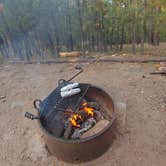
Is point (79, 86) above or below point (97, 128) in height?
above

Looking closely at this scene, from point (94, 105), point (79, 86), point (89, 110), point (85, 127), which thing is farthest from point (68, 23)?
point (85, 127)

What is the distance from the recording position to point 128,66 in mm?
3355

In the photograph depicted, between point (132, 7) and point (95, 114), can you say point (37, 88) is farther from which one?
point (132, 7)

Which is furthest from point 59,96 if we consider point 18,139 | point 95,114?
point 18,139

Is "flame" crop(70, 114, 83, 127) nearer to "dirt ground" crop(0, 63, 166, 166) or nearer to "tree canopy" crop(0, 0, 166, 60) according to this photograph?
"dirt ground" crop(0, 63, 166, 166)

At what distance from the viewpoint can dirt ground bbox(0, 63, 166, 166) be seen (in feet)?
6.31

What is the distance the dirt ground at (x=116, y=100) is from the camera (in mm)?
1923

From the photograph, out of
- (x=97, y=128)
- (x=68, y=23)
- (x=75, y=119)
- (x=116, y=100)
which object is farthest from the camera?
(x=68, y=23)

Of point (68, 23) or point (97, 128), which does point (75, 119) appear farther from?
point (68, 23)

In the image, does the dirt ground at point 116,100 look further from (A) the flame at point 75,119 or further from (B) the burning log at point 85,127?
(A) the flame at point 75,119

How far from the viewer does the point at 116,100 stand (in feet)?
8.42

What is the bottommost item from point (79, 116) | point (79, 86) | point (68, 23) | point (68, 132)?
point (68, 132)

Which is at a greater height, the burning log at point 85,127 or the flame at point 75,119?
the flame at point 75,119

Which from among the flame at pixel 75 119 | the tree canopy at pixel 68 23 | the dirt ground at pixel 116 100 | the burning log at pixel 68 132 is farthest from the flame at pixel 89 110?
the tree canopy at pixel 68 23
